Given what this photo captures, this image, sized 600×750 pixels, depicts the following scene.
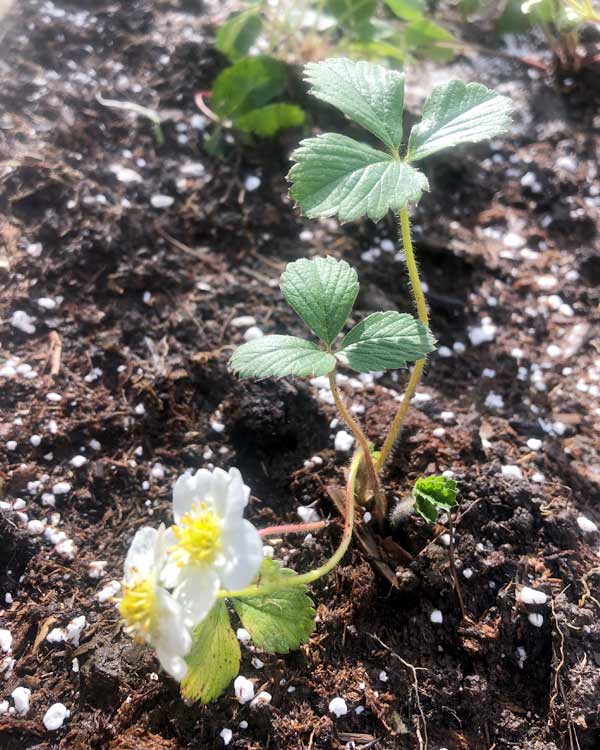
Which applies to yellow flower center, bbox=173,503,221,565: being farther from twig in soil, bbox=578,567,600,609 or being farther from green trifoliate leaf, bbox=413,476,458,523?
twig in soil, bbox=578,567,600,609

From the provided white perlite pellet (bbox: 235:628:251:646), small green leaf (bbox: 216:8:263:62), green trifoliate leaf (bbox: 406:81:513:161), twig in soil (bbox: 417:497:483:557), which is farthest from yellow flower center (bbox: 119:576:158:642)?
small green leaf (bbox: 216:8:263:62)

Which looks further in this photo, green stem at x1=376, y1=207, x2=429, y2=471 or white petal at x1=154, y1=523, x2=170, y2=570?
green stem at x1=376, y1=207, x2=429, y2=471

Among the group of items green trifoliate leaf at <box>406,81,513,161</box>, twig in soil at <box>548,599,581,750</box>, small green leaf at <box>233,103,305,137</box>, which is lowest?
twig in soil at <box>548,599,581,750</box>

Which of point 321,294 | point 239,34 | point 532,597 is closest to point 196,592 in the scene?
point 321,294

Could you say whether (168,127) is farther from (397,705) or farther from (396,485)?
(397,705)

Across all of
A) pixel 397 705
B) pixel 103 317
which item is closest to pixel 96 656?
pixel 397 705

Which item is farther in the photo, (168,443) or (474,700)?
(168,443)
